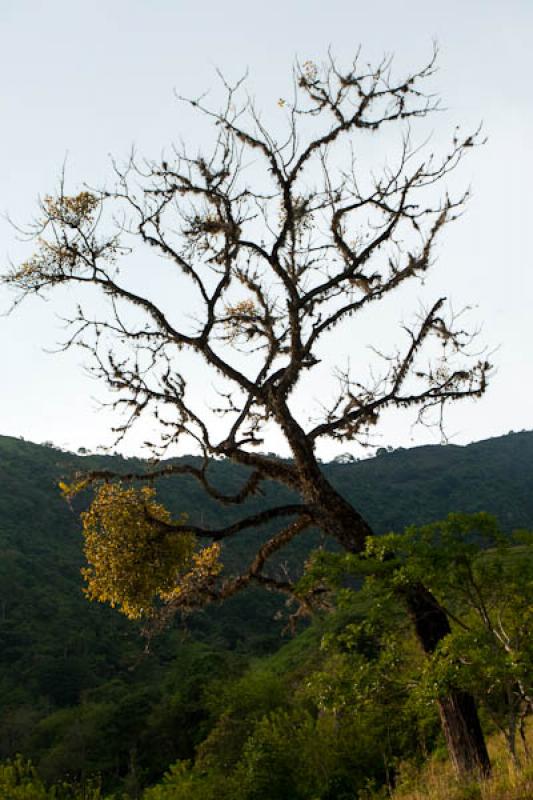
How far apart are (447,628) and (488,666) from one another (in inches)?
103

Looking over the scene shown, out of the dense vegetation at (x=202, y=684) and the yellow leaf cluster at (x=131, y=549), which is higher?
the yellow leaf cluster at (x=131, y=549)

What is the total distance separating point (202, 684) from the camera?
4706cm

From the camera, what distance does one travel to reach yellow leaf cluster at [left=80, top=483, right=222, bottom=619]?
419 inches

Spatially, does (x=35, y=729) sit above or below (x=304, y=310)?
below

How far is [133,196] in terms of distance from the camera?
11836 mm

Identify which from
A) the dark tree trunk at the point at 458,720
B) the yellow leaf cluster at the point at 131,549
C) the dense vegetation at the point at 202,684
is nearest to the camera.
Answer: the dense vegetation at the point at 202,684

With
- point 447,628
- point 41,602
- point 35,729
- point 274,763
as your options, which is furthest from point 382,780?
point 41,602

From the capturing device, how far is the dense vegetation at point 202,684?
870 centimetres

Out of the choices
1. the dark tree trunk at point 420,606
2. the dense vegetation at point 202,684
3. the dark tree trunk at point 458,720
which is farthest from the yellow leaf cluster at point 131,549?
the dark tree trunk at point 458,720

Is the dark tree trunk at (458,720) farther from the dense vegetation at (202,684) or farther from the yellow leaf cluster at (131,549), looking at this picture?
the yellow leaf cluster at (131,549)

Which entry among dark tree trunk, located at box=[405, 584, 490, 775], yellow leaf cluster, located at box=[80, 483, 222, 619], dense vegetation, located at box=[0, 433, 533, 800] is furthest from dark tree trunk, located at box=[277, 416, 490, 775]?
yellow leaf cluster, located at box=[80, 483, 222, 619]

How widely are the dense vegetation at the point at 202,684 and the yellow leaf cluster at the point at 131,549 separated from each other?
958mm

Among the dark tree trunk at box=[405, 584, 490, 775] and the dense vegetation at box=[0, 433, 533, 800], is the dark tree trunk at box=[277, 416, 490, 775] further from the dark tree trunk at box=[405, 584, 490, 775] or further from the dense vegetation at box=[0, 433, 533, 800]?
the dense vegetation at box=[0, 433, 533, 800]

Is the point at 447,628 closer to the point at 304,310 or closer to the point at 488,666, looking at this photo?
the point at 488,666
